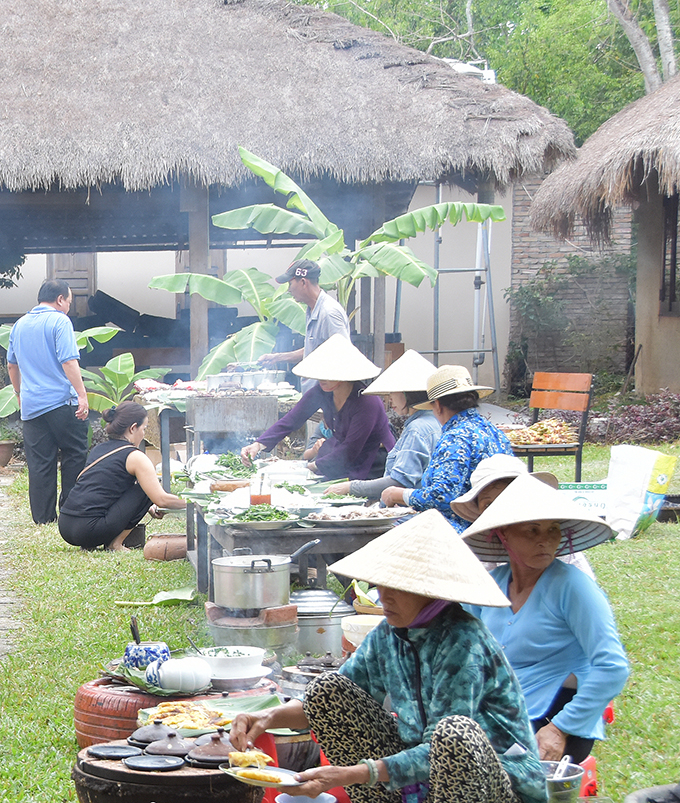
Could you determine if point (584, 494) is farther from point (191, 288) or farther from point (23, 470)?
point (23, 470)

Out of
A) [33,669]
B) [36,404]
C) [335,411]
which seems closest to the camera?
[33,669]

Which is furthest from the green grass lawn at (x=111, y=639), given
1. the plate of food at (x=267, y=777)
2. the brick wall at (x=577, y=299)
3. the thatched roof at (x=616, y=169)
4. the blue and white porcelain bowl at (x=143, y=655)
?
the brick wall at (x=577, y=299)

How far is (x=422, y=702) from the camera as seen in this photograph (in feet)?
7.70

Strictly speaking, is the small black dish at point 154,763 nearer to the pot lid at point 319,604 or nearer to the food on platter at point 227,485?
the pot lid at point 319,604

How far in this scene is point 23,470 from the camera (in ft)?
34.7

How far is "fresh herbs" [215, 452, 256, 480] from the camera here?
5.75 m

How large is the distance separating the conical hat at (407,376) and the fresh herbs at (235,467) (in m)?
1.04

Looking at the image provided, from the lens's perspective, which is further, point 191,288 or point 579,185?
point 579,185

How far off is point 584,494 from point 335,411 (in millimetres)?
2034

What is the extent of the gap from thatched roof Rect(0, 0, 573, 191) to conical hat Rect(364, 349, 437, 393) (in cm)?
538

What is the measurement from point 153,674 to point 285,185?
21.6 ft

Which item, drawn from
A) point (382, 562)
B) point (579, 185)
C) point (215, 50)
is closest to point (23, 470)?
point (215, 50)

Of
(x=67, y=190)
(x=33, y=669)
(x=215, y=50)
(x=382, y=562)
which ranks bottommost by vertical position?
(x=33, y=669)

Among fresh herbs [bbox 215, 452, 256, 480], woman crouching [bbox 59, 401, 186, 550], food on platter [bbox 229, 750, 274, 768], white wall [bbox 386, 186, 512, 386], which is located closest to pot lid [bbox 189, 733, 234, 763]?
food on platter [bbox 229, 750, 274, 768]
